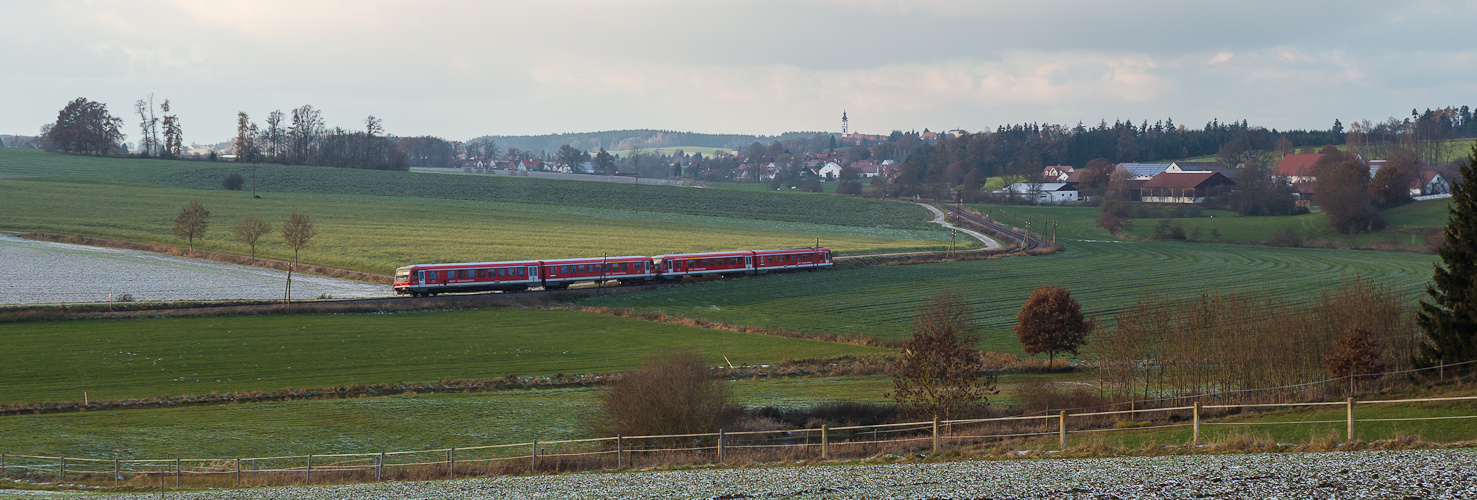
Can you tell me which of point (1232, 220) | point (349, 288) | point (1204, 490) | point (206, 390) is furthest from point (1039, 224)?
point (1204, 490)

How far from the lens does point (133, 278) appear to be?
49.1m

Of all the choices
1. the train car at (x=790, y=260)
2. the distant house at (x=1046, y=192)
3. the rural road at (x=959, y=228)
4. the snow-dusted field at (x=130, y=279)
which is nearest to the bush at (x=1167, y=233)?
the rural road at (x=959, y=228)

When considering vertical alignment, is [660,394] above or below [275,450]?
above

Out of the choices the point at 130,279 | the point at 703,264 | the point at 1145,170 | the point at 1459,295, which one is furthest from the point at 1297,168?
the point at 130,279

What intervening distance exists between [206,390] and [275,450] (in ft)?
26.9

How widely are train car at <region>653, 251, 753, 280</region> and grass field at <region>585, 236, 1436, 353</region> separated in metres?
1.99

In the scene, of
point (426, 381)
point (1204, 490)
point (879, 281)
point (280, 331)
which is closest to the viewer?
point (1204, 490)

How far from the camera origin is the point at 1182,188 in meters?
116

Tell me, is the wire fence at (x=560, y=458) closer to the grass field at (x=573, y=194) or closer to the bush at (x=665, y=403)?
the bush at (x=665, y=403)

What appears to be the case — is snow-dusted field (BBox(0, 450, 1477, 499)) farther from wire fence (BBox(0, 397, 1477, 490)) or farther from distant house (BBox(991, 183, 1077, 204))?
distant house (BBox(991, 183, 1077, 204))

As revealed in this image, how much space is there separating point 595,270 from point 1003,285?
834 inches

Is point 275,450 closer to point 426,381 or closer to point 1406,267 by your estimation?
point 426,381

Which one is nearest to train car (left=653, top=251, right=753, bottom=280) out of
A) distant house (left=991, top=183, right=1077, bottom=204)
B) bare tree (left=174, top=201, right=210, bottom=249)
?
bare tree (left=174, top=201, right=210, bottom=249)

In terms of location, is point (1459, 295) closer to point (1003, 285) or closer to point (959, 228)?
point (1003, 285)
